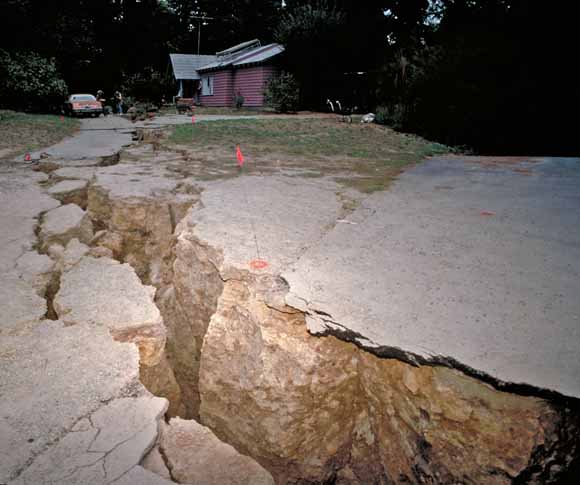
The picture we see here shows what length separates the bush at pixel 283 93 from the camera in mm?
19062

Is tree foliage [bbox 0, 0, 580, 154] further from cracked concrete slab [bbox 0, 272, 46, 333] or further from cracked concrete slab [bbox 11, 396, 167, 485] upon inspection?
cracked concrete slab [bbox 11, 396, 167, 485]

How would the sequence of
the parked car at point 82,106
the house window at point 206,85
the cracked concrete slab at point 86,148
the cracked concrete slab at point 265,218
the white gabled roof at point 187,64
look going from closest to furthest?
the cracked concrete slab at point 265,218 < the cracked concrete slab at point 86,148 < the parked car at point 82,106 < the house window at point 206,85 < the white gabled roof at point 187,64

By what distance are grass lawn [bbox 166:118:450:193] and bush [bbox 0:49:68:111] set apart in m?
13.3

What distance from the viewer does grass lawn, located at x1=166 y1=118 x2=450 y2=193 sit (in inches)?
213

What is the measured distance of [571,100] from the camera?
8.59m

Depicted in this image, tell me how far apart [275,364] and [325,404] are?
31 cm

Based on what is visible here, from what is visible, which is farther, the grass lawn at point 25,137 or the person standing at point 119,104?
the person standing at point 119,104

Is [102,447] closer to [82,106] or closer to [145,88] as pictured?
[82,106]

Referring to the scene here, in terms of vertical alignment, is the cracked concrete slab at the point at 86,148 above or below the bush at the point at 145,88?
below

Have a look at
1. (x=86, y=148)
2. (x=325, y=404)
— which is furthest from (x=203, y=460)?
(x=86, y=148)

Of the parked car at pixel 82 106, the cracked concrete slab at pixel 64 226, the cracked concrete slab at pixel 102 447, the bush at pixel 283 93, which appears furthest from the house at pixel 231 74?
the cracked concrete slab at pixel 102 447

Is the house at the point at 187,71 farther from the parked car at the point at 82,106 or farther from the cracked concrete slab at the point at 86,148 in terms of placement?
the cracked concrete slab at the point at 86,148

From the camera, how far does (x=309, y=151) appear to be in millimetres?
7570

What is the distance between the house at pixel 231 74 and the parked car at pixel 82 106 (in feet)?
27.5
